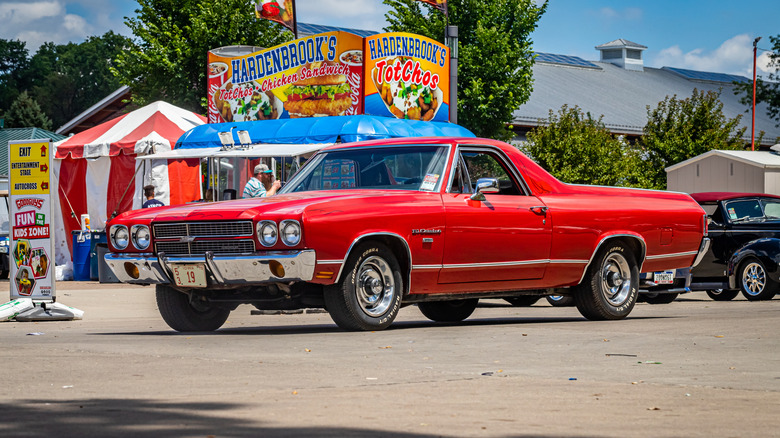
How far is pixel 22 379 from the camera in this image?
7.01 m

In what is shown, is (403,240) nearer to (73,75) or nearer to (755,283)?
(755,283)

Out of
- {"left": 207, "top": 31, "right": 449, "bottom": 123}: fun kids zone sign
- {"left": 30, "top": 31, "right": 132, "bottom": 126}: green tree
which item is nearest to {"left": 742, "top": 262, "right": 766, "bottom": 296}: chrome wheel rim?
{"left": 207, "top": 31, "right": 449, "bottom": 123}: fun kids zone sign

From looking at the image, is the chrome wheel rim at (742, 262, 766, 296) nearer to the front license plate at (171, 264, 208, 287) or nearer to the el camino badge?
the el camino badge

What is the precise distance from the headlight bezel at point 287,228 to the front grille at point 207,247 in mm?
258

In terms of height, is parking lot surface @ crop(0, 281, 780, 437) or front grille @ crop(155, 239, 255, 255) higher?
front grille @ crop(155, 239, 255, 255)

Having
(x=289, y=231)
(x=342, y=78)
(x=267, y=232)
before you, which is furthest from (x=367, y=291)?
(x=342, y=78)

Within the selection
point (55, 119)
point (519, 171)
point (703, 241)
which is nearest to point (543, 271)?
point (519, 171)

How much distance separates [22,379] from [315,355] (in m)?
2.04

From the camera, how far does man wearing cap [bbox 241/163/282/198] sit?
15.7 meters

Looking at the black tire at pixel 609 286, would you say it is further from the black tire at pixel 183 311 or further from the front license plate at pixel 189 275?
the front license plate at pixel 189 275

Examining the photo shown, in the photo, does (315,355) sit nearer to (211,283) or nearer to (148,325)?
(211,283)

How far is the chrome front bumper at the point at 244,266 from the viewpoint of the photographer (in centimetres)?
930

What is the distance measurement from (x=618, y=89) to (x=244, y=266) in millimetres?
58728

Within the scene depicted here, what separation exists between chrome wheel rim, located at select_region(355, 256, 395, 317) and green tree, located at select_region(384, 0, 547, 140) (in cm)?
3177
